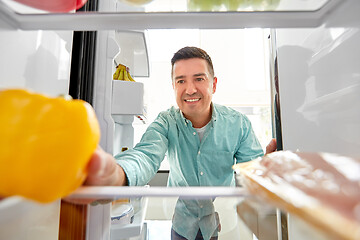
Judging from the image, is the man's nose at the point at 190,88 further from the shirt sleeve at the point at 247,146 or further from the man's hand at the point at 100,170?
the man's hand at the point at 100,170

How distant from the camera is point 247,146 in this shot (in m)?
1.26

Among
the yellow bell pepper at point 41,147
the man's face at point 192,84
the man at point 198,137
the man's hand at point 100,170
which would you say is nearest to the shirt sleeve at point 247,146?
the man at point 198,137

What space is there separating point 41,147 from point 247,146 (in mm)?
1118

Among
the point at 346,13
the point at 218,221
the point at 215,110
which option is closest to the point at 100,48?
the point at 346,13

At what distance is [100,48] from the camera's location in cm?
73

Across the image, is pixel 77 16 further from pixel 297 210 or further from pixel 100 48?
pixel 297 210

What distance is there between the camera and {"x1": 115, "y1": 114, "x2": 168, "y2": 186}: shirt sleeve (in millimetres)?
652

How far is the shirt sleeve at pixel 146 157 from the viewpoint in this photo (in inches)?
25.7

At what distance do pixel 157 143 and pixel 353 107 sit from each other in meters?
0.71

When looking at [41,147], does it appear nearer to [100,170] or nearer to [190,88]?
[100,170]

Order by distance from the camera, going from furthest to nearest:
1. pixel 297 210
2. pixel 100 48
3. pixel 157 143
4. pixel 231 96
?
pixel 231 96 → pixel 157 143 → pixel 100 48 → pixel 297 210

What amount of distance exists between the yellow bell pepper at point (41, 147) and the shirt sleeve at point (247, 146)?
106cm

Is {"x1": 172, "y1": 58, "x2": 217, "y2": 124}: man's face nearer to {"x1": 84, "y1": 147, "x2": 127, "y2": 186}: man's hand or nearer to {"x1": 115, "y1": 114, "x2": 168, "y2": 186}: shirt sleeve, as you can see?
{"x1": 115, "y1": 114, "x2": 168, "y2": 186}: shirt sleeve

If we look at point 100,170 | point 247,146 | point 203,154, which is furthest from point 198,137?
point 100,170
